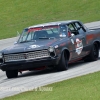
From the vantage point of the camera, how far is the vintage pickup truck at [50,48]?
13.7 meters

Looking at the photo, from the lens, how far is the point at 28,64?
13.7 metres

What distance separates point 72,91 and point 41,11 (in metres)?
34.0

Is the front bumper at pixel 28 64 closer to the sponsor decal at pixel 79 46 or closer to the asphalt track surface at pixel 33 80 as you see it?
the asphalt track surface at pixel 33 80

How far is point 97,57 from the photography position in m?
16.2

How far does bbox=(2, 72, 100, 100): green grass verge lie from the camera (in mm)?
8688

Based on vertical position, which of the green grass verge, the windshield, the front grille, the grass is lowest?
the grass

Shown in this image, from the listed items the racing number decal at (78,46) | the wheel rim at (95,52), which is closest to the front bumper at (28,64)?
the racing number decal at (78,46)

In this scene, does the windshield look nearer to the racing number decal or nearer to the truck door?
the truck door

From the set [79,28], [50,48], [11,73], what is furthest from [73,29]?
[11,73]

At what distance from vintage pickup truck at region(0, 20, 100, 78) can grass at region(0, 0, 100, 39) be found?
19.6 metres

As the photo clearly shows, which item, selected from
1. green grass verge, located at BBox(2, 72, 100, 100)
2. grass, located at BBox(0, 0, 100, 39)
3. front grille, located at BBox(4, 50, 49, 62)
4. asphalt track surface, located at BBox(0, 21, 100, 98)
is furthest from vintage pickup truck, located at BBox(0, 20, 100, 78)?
grass, located at BBox(0, 0, 100, 39)

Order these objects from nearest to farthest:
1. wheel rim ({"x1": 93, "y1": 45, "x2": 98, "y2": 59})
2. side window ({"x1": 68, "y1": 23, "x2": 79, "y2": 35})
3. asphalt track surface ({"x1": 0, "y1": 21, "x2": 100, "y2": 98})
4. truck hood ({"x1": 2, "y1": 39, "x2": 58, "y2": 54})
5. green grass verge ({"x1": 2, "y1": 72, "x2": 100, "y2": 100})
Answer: green grass verge ({"x1": 2, "y1": 72, "x2": 100, "y2": 100}) < asphalt track surface ({"x1": 0, "y1": 21, "x2": 100, "y2": 98}) < truck hood ({"x1": 2, "y1": 39, "x2": 58, "y2": 54}) < side window ({"x1": 68, "y1": 23, "x2": 79, "y2": 35}) < wheel rim ({"x1": 93, "y1": 45, "x2": 98, "y2": 59})

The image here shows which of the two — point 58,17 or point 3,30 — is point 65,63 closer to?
point 3,30

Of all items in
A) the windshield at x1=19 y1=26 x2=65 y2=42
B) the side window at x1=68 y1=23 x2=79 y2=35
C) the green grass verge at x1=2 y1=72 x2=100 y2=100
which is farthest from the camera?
the side window at x1=68 y1=23 x2=79 y2=35
